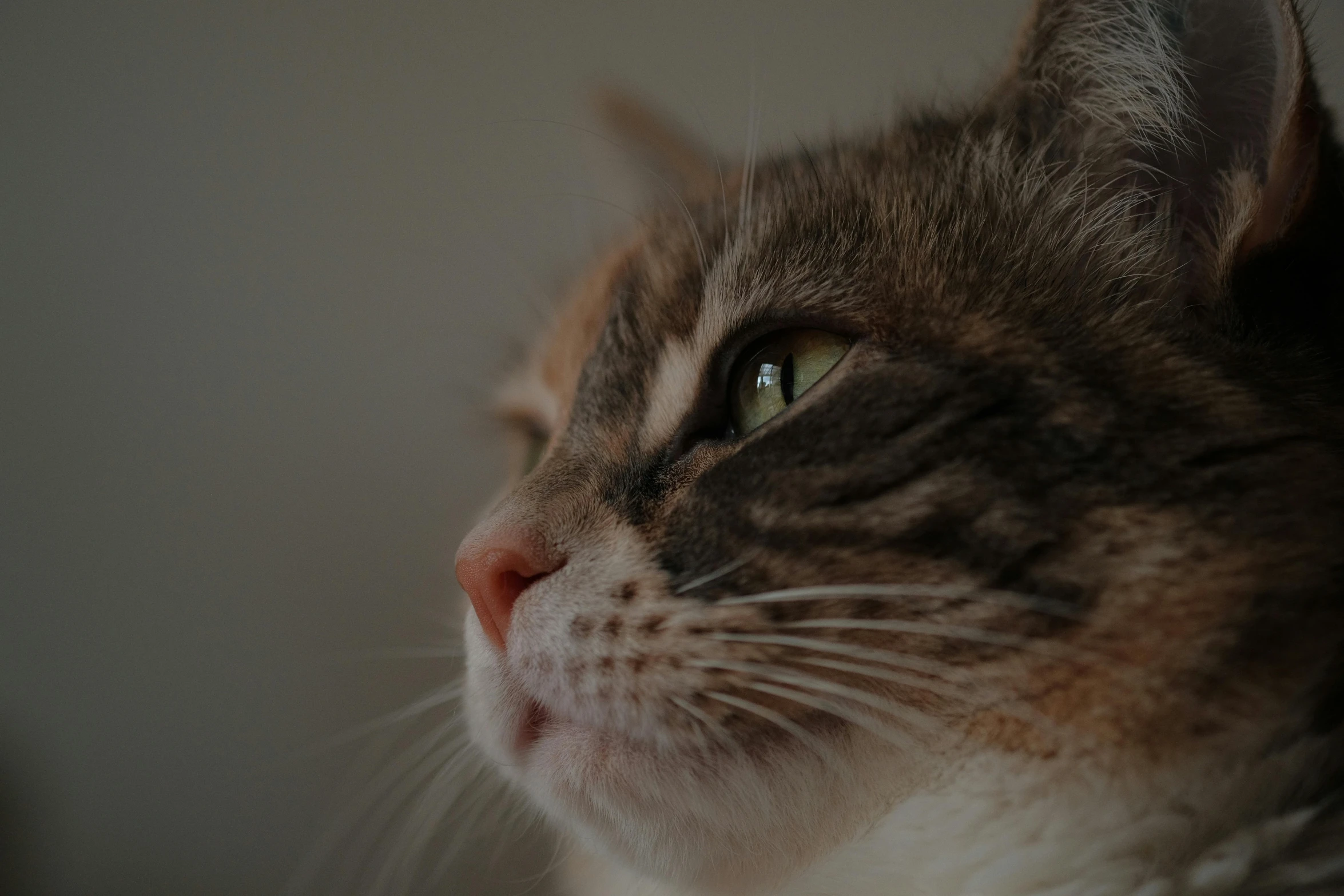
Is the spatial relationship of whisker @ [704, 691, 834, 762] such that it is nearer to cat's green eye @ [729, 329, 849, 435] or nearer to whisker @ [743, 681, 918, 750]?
whisker @ [743, 681, 918, 750]

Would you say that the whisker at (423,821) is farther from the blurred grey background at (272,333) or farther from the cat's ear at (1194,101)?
the cat's ear at (1194,101)

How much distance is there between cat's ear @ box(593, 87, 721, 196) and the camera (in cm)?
122

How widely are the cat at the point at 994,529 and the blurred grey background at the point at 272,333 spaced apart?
Answer: 35 cm

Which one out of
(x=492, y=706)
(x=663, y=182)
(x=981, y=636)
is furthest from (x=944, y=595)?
(x=663, y=182)

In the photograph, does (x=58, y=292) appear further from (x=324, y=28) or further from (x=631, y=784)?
(x=631, y=784)

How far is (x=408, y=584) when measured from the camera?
1.39 m

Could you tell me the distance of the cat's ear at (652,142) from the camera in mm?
1220

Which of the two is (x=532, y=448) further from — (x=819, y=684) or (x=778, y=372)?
(x=819, y=684)

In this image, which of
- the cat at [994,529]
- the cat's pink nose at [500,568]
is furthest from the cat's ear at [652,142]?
the cat's pink nose at [500,568]

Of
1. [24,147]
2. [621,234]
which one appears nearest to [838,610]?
[621,234]

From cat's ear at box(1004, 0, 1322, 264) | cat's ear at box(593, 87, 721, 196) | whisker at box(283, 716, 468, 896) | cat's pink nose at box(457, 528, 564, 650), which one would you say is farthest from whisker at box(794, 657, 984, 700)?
cat's ear at box(593, 87, 721, 196)

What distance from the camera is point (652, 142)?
4.09ft

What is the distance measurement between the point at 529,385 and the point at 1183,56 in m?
0.82

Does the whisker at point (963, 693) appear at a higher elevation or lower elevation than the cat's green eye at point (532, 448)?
lower
